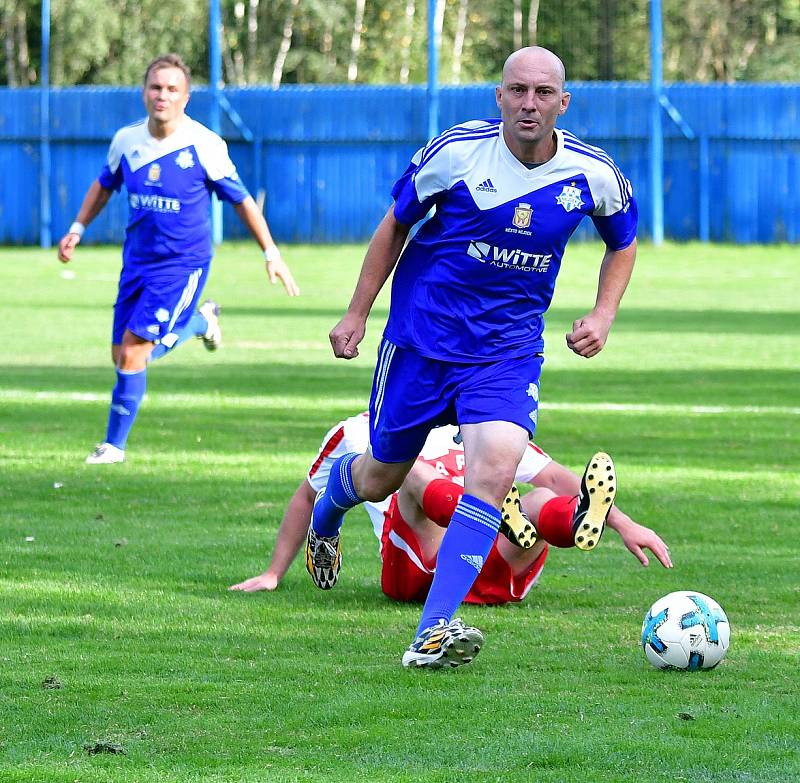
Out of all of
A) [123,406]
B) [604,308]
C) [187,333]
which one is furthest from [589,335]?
[187,333]

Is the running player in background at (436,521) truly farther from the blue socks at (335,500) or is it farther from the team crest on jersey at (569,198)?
the team crest on jersey at (569,198)

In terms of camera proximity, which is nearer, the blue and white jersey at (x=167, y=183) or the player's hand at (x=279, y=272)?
the player's hand at (x=279, y=272)

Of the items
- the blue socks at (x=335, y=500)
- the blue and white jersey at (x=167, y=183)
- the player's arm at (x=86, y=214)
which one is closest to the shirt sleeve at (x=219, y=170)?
the blue and white jersey at (x=167, y=183)

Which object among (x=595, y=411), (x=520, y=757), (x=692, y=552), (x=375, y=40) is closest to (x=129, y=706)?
(x=520, y=757)

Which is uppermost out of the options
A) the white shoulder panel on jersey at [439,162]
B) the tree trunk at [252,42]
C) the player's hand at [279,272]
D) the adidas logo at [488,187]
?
the tree trunk at [252,42]

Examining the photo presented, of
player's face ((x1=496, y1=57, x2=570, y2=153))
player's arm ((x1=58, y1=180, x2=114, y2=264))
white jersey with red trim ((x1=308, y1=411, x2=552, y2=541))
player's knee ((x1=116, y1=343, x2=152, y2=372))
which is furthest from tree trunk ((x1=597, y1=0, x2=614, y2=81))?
player's face ((x1=496, y1=57, x2=570, y2=153))

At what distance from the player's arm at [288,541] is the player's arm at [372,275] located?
1097mm

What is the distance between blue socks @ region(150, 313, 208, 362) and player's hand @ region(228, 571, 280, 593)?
4.11 meters

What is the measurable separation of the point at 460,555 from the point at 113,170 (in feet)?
19.2

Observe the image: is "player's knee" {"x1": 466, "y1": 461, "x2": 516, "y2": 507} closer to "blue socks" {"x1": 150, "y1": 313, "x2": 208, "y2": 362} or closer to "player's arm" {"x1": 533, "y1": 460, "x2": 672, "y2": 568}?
"player's arm" {"x1": 533, "y1": 460, "x2": 672, "y2": 568}

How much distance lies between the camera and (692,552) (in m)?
→ 7.89

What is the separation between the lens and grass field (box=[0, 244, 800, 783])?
4.63m

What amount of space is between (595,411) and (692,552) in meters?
5.46

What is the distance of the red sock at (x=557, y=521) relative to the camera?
20.3 feet
